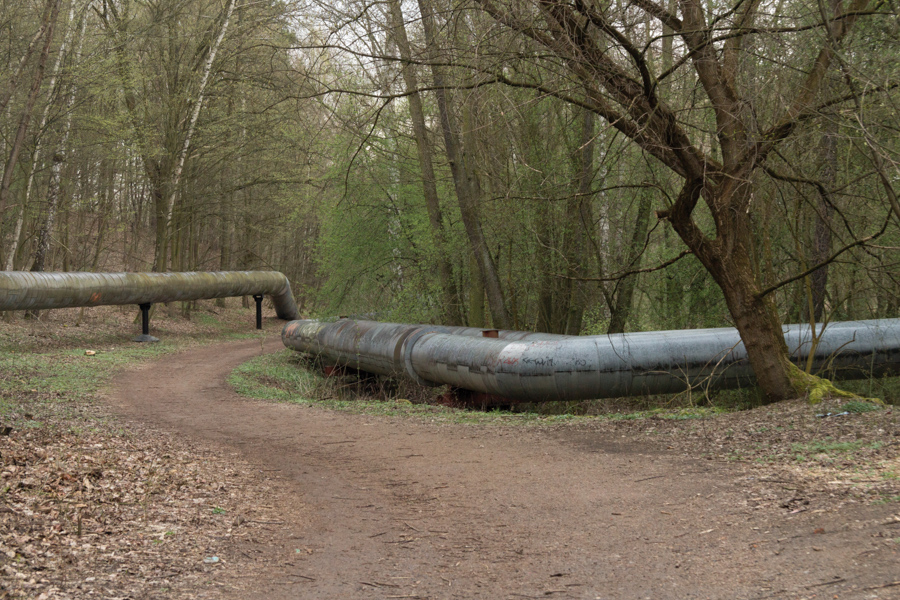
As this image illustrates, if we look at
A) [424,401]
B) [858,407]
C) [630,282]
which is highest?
[630,282]

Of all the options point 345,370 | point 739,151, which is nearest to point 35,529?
point 739,151

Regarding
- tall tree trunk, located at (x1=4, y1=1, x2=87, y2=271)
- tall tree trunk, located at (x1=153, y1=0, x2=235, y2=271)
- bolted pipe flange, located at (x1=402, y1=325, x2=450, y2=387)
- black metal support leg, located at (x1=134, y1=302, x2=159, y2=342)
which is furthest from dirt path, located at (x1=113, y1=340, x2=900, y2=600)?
tall tree trunk, located at (x1=153, y1=0, x2=235, y2=271)

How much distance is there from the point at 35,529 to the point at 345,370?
12117 millimetres

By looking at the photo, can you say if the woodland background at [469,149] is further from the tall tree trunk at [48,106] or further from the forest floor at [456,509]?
the forest floor at [456,509]

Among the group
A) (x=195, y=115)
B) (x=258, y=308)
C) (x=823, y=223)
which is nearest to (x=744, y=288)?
(x=823, y=223)

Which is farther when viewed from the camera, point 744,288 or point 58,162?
point 58,162

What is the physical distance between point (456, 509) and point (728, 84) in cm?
564

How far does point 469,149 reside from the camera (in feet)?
46.2

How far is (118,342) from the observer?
57.7ft

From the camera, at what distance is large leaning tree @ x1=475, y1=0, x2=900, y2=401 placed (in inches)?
278

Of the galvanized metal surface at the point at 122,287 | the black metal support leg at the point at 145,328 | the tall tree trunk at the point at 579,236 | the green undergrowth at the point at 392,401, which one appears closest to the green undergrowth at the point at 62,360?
the black metal support leg at the point at 145,328

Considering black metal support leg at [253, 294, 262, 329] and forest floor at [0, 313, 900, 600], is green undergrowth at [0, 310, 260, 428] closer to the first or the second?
forest floor at [0, 313, 900, 600]

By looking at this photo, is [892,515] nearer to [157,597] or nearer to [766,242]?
[157,597]

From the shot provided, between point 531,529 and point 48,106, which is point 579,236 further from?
point 48,106
